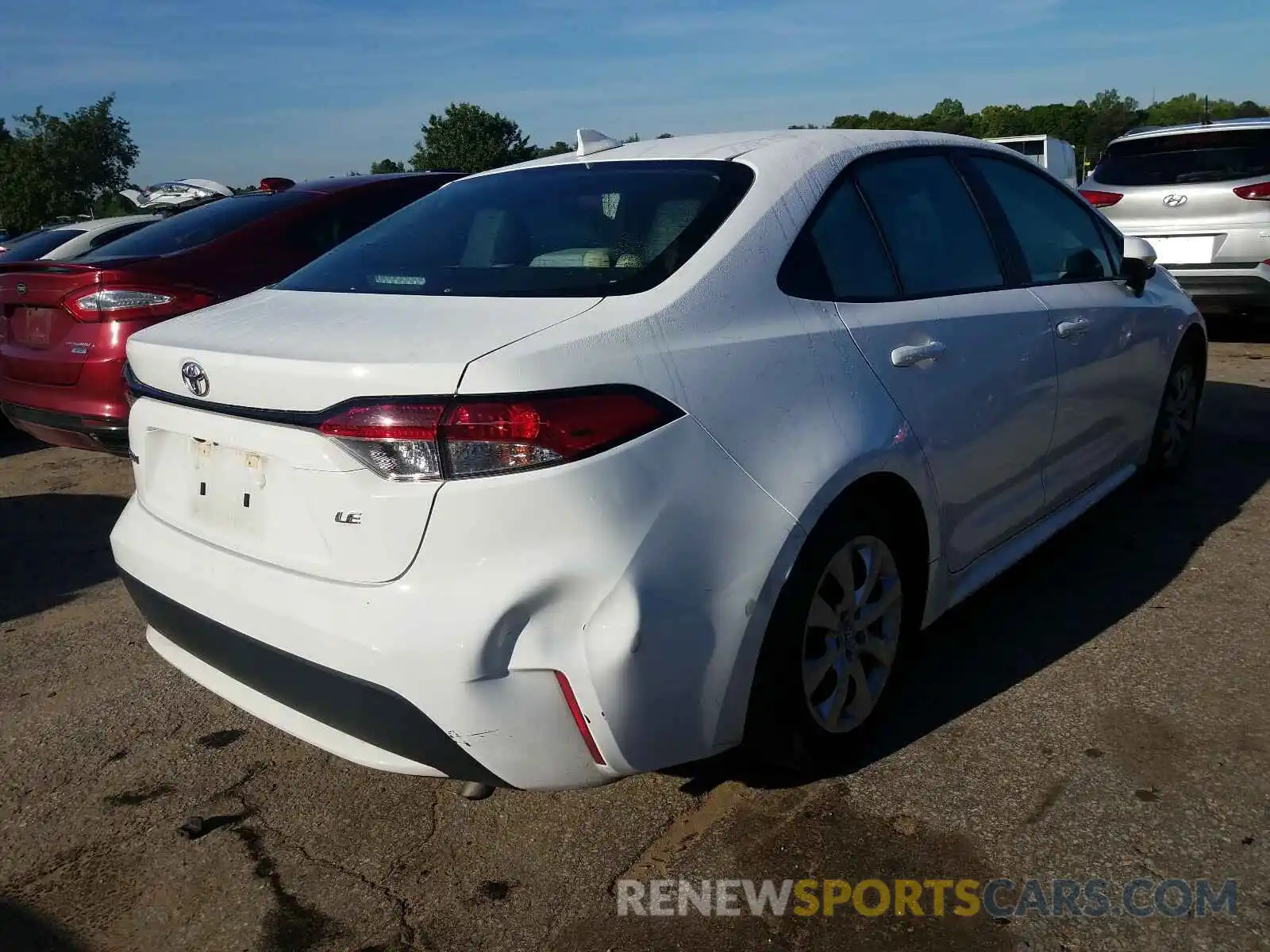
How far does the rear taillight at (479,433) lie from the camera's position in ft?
6.45

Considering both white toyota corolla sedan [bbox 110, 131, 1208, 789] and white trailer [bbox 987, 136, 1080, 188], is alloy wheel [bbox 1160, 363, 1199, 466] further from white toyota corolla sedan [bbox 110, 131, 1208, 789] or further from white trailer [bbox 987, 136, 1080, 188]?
white trailer [bbox 987, 136, 1080, 188]

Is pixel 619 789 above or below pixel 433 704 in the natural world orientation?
below

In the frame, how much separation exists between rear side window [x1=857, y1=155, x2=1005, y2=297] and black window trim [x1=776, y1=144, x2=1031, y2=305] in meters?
0.01

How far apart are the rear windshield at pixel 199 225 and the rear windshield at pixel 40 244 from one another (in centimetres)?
301

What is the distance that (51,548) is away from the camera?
488cm

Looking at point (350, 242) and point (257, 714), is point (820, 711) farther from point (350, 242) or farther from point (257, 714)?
point (350, 242)

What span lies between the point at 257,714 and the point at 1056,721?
82.3 inches

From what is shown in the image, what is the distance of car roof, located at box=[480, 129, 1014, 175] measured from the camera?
2.80 metres

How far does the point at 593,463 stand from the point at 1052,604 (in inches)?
94.0

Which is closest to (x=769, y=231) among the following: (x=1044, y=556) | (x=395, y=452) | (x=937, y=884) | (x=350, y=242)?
(x=395, y=452)

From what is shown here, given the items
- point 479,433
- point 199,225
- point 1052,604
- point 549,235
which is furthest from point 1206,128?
point 479,433

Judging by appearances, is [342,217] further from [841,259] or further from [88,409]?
[841,259]

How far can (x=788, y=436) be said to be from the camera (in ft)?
7.59

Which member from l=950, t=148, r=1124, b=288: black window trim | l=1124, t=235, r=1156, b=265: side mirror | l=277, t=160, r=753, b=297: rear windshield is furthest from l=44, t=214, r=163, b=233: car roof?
l=1124, t=235, r=1156, b=265: side mirror
